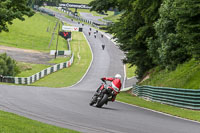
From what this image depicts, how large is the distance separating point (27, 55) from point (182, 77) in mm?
52704

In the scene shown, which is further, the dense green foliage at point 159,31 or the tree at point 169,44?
the tree at point 169,44

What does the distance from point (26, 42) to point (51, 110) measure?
84553mm

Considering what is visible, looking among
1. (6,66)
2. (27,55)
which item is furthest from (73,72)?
(6,66)

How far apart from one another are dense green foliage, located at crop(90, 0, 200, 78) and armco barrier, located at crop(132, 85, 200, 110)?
1.93 meters

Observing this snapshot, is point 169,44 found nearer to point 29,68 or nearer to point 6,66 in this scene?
point 6,66

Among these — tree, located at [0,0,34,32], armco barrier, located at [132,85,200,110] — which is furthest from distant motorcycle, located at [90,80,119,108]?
tree, located at [0,0,34,32]

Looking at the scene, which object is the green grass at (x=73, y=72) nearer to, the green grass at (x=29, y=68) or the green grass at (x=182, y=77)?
the green grass at (x=29, y=68)

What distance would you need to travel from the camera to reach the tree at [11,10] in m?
29.8

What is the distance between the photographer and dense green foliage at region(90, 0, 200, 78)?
19.0m

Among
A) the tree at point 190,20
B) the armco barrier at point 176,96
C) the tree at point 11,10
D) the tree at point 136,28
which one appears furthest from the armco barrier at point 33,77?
the tree at point 190,20

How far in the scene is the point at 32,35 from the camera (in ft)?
353

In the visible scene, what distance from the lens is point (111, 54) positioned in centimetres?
8681

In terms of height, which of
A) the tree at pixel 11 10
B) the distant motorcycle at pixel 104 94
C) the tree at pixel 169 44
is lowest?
the distant motorcycle at pixel 104 94

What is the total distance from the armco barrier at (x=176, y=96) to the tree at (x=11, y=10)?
11512 mm
